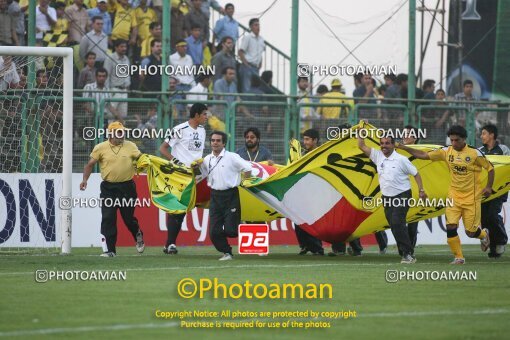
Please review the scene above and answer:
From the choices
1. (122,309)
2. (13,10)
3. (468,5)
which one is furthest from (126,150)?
(468,5)

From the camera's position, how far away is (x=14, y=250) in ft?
65.7

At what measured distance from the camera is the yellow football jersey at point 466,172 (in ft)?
55.5

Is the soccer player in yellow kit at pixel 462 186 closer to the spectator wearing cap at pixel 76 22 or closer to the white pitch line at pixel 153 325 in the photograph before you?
the white pitch line at pixel 153 325

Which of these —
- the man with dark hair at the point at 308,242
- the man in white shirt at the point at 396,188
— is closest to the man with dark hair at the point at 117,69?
the man with dark hair at the point at 308,242

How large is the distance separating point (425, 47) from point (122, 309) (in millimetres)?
14876

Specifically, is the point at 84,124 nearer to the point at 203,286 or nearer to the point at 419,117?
the point at 419,117

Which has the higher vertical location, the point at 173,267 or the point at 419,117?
the point at 419,117

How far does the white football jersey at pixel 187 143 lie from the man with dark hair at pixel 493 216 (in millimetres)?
4773

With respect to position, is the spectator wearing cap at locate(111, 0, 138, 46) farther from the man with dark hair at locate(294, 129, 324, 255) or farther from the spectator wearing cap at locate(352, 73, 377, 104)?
the man with dark hair at locate(294, 129, 324, 255)

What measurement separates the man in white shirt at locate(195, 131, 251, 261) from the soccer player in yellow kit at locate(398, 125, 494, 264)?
2.64 metres

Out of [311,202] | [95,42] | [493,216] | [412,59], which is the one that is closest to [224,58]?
[95,42]

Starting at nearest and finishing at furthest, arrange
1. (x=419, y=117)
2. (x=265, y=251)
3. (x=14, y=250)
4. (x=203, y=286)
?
(x=203, y=286) < (x=265, y=251) < (x=14, y=250) < (x=419, y=117)

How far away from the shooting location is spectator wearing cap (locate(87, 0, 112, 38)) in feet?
74.8

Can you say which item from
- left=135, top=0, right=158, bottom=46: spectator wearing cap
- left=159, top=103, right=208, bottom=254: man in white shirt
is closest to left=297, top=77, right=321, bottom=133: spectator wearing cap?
left=135, top=0, right=158, bottom=46: spectator wearing cap
